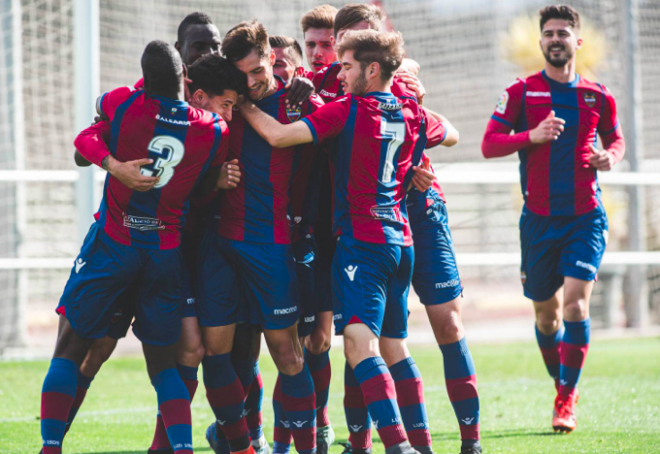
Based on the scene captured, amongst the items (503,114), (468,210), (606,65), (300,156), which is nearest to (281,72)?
(300,156)

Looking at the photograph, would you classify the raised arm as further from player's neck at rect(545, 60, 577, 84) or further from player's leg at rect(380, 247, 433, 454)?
player's neck at rect(545, 60, 577, 84)

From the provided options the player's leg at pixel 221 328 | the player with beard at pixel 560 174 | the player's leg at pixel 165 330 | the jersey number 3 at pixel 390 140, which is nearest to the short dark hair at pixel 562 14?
the player with beard at pixel 560 174

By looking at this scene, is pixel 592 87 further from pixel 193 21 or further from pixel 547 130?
pixel 193 21

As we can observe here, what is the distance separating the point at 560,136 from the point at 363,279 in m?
2.39

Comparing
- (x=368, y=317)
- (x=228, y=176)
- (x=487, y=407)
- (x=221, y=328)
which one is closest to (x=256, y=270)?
(x=221, y=328)

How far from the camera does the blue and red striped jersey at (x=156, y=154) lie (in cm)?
385

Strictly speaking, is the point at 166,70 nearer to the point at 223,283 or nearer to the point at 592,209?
the point at 223,283

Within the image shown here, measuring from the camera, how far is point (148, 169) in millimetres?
3852

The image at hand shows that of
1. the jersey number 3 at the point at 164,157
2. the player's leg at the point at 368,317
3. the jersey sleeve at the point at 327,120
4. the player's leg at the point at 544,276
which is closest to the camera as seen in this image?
the player's leg at the point at 368,317

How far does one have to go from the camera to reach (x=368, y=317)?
3898 millimetres

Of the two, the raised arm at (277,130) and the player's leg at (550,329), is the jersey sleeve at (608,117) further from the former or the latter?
the raised arm at (277,130)

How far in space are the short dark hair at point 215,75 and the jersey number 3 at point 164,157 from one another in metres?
0.34

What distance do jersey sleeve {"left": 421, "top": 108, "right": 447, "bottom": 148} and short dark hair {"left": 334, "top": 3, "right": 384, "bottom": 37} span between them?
604 millimetres

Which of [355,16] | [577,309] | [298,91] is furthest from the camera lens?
[577,309]
